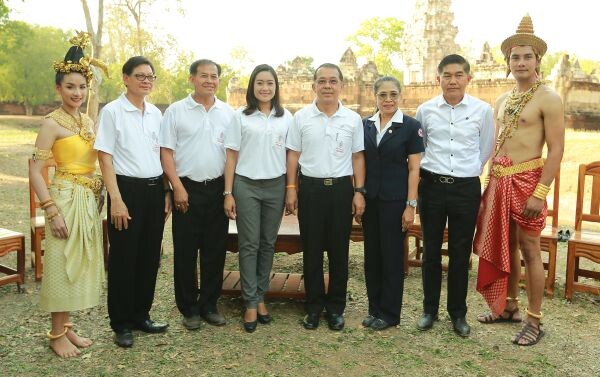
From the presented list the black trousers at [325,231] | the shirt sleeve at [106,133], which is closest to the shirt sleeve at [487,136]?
the black trousers at [325,231]

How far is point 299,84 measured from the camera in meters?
20.2

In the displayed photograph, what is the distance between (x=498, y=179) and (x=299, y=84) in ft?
54.5

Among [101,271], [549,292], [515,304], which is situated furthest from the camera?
[549,292]

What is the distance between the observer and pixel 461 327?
4164mm

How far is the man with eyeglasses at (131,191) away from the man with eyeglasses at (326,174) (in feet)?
3.39

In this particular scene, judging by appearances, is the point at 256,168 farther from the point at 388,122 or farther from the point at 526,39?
the point at 526,39

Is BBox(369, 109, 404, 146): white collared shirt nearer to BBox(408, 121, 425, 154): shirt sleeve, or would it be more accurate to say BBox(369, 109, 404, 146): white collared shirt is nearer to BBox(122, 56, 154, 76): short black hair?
BBox(408, 121, 425, 154): shirt sleeve

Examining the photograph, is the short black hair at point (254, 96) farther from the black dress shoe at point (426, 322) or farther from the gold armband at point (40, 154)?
the black dress shoe at point (426, 322)

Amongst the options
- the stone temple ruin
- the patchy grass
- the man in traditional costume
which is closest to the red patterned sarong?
the man in traditional costume

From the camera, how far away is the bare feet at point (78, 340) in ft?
12.7

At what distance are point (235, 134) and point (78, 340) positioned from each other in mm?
1936

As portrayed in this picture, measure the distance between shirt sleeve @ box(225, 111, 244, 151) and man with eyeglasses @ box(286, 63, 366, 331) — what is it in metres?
0.38

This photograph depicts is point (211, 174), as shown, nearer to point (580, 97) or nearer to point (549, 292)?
point (549, 292)

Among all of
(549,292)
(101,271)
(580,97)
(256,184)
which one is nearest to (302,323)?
(256,184)
